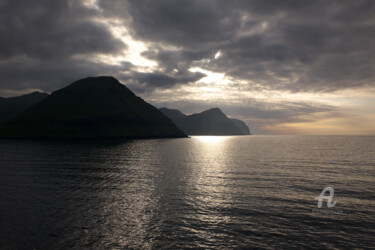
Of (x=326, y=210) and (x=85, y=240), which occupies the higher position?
(x=326, y=210)

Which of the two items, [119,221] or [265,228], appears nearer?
[265,228]

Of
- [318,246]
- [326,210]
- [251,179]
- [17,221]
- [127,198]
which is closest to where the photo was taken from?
[318,246]

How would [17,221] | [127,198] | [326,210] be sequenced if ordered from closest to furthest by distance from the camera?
[17,221]
[326,210]
[127,198]

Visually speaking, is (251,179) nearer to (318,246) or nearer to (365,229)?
(365,229)

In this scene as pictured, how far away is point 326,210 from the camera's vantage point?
27156mm

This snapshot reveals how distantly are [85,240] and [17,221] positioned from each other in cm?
959

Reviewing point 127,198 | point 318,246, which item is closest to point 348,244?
point 318,246
